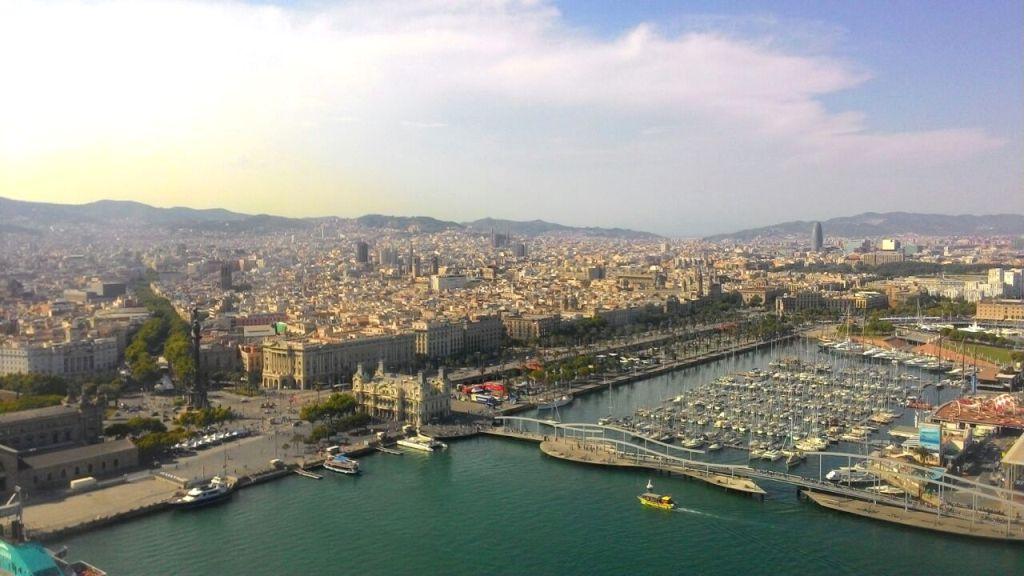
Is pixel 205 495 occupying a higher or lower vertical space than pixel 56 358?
lower

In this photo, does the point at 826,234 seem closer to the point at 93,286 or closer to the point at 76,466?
the point at 93,286

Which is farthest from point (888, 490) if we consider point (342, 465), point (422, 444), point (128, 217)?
point (128, 217)

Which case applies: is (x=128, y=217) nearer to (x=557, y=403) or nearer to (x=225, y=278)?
(x=225, y=278)

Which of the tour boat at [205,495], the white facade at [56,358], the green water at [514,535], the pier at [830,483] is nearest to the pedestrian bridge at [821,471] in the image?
the pier at [830,483]

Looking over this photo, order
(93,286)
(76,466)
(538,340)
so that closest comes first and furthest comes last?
1. (76,466)
2. (538,340)
3. (93,286)

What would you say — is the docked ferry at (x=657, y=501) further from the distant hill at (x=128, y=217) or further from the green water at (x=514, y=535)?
the distant hill at (x=128, y=217)

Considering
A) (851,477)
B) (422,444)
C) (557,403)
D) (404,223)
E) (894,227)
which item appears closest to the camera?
(851,477)

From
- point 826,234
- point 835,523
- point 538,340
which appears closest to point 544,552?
point 835,523
